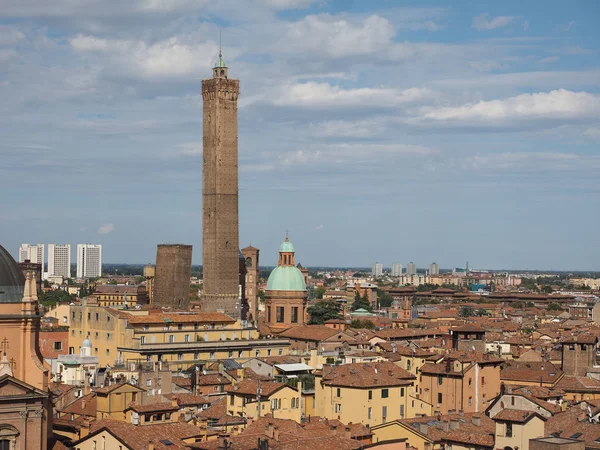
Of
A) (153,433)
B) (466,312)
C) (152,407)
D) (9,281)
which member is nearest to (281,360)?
(152,407)

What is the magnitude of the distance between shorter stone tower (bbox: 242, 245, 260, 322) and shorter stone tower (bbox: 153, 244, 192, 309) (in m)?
9.98

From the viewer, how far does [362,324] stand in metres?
95.1

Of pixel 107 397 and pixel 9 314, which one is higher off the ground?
pixel 9 314

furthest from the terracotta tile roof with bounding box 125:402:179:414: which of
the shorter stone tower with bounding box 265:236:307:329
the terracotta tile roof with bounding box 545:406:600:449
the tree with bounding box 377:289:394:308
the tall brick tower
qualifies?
the tree with bounding box 377:289:394:308

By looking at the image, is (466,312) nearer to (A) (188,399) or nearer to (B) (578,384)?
(B) (578,384)

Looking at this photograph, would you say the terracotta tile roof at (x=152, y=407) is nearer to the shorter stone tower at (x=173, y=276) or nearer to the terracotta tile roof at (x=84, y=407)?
the terracotta tile roof at (x=84, y=407)

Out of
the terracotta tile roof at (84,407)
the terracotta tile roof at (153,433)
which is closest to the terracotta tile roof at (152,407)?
the terracotta tile roof at (84,407)

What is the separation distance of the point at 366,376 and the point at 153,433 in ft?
43.9

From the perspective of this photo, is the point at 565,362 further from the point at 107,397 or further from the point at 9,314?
Result: the point at 9,314

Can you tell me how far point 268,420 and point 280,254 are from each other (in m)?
54.5

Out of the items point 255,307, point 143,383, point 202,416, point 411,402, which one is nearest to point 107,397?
point 202,416

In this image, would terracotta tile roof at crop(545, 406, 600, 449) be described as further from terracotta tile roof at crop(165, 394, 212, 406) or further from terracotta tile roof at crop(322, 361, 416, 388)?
terracotta tile roof at crop(165, 394, 212, 406)

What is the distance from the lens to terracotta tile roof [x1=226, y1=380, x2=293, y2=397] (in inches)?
1572

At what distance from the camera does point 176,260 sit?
93.6 metres
